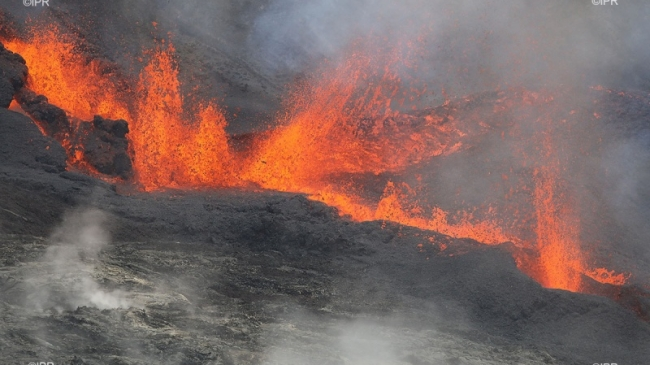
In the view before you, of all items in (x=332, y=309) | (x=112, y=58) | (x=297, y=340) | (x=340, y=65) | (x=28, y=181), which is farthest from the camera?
(x=340, y=65)

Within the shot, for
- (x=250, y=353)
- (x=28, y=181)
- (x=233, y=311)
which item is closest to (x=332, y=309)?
(x=233, y=311)

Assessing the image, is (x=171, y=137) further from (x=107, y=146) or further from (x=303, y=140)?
(x=303, y=140)

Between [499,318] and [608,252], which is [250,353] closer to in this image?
[499,318]

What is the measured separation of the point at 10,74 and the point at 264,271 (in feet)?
28.0

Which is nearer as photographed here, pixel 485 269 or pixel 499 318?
pixel 499 318

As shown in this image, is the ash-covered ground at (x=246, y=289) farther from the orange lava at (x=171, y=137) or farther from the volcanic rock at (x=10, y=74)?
the orange lava at (x=171, y=137)

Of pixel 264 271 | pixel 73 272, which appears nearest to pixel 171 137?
pixel 264 271

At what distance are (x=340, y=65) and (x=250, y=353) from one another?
14.4 meters

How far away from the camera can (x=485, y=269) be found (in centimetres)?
1136

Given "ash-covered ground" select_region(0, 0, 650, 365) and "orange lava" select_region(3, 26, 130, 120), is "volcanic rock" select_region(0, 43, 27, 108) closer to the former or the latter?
"ash-covered ground" select_region(0, 0, 650, 365)

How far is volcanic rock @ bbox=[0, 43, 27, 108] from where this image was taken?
49.5 feet

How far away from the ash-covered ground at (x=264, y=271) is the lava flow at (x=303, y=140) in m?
0.68

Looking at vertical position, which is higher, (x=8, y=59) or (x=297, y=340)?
(x=8, y=59)

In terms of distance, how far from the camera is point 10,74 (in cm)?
1559
